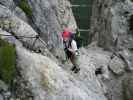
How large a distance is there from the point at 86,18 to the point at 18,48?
1009 inches

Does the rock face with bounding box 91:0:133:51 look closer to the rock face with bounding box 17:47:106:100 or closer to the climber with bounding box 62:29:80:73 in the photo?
the climber with bounding box 62:29:80:73

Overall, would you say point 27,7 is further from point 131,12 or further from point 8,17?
point 131,12

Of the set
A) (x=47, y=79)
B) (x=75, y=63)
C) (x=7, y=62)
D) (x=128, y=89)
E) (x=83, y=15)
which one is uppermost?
(x=7, y=62)

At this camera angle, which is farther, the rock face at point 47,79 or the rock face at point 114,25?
the rock face at point 114,25

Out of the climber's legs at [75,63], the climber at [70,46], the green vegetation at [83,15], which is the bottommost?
the green vegetation at [83,15]

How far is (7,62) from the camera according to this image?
58.0 ft

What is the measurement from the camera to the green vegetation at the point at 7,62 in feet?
57.7

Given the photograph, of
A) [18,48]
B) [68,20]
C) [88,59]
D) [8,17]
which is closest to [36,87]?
[18,48]

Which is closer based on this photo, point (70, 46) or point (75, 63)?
point (70, 46)

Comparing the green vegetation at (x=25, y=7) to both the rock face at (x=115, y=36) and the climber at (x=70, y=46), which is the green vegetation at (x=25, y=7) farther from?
the rock face at (x=115, y=36)

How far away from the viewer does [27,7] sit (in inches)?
901

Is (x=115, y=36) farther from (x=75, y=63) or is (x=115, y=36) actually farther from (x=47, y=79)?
(x=47, y=79)

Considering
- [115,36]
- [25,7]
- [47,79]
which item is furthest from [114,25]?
[47,79]

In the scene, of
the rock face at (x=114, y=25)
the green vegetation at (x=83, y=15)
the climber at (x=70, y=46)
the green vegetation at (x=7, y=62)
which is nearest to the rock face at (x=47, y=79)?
the green vegetation at (x=7, y=62)
